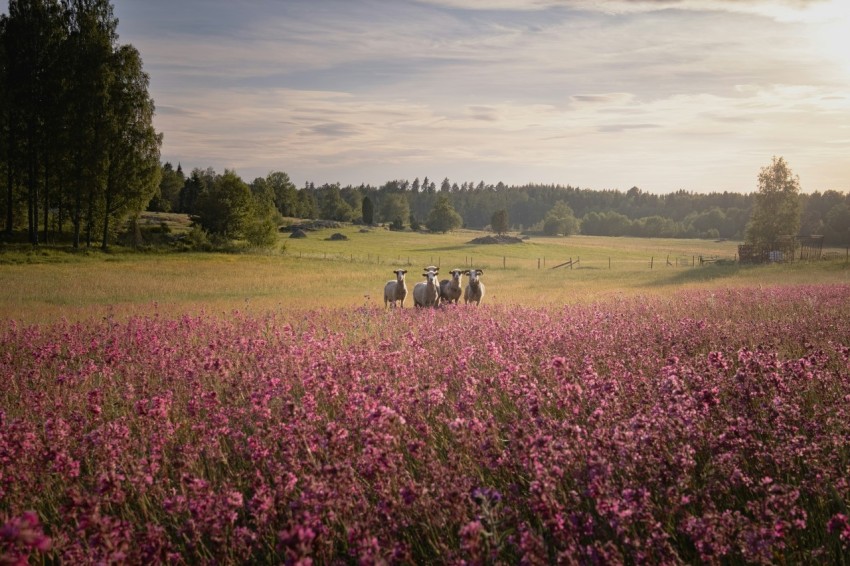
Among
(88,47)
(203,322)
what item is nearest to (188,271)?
(88,47)

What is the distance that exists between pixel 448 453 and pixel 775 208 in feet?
236

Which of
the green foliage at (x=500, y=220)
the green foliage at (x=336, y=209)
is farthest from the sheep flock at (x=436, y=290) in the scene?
the green foliage at (x=336, y=209)

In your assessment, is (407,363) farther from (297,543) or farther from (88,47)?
(88,47)

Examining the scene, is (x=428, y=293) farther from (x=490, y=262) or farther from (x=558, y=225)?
(x=558, y=225)

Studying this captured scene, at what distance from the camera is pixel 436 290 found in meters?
22.4

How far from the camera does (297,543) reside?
8.28ft

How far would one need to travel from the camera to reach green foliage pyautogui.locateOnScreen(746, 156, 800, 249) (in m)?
62.6

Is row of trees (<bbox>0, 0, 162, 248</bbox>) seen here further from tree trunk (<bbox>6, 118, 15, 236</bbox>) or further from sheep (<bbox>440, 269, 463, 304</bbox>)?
sheep (<bbox>440, 269, 463, 304</bbox>)

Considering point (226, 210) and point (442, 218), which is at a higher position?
point (442, 218)

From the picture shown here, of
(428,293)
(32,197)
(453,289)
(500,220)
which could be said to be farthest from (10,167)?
(500,220)

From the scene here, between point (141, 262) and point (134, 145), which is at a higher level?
point (134, 145)

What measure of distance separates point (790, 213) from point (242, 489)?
72.3 metres

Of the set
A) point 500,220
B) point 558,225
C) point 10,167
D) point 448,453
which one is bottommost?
point 448,453

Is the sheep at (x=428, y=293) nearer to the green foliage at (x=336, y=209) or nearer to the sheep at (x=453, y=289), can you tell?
the sheep at (x=453, y=289)
